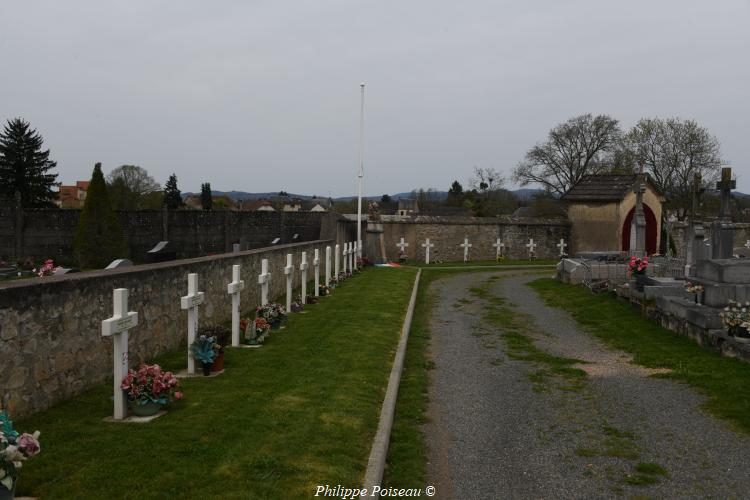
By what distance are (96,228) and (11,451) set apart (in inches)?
993

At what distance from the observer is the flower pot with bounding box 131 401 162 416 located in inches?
253

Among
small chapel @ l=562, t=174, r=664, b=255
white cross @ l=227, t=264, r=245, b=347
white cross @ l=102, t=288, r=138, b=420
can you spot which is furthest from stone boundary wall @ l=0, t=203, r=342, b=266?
white cross @ l=102, t=288, r=138, b=420

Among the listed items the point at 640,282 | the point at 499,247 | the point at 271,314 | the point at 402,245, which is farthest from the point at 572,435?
the point at 499,247

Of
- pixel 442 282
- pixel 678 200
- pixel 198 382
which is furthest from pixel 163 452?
pixel 678 200

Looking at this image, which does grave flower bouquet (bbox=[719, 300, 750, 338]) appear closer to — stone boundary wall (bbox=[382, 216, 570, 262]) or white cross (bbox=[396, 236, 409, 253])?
white cross (bbox=[396, 236, 409, 253])

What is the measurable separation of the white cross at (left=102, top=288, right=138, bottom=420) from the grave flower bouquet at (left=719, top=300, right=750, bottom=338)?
937cm

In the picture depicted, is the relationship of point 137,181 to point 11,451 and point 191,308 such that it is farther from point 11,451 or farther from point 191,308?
point 11,451

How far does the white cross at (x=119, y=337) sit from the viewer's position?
6.35 meters

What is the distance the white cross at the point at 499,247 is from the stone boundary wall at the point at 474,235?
19cm

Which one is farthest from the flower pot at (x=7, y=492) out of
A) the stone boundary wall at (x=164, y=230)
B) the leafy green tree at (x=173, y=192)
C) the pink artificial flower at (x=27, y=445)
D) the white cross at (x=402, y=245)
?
the leafy green tree at (x=173, y=192)

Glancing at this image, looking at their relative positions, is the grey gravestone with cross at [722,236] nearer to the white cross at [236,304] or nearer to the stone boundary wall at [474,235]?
the white cross at [236,304]

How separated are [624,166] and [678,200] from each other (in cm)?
594

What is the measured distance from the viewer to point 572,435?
6758 millimetres

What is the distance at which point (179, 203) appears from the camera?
9106 centimetres
